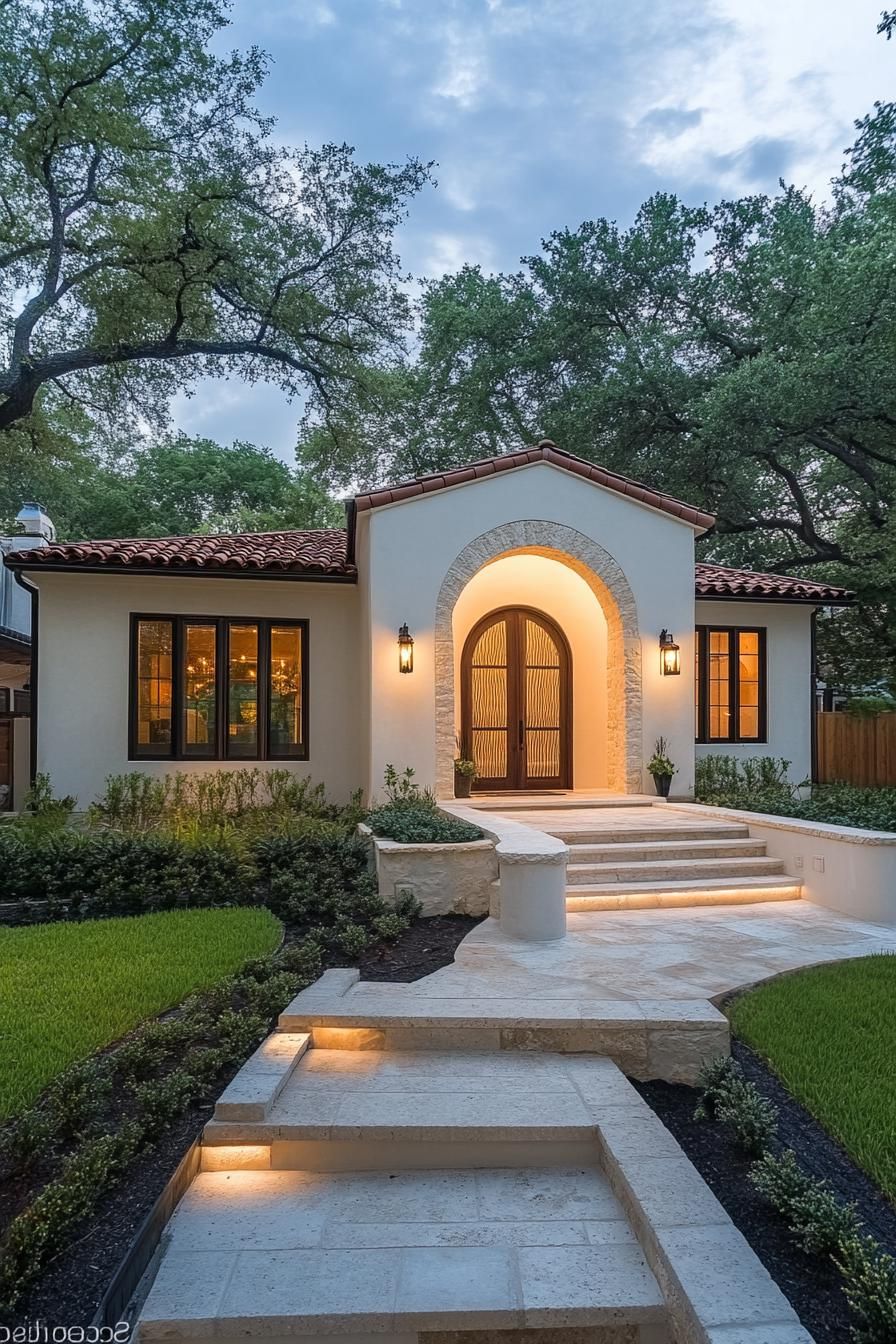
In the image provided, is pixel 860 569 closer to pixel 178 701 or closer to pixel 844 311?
pixel 844 311

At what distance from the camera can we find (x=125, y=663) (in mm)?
10758

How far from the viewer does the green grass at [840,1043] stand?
3215mm

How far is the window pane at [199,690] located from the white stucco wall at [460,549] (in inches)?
112

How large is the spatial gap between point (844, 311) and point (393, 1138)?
16600 millimetres

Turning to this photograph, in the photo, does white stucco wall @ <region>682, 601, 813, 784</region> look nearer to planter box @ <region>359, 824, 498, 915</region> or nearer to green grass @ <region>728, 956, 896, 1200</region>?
planter box @ <region>359, 824, 498, 915</region>

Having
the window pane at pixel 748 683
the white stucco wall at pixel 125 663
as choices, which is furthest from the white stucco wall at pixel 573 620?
the window pane at pixel 748 683

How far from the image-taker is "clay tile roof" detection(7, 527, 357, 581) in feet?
33.4

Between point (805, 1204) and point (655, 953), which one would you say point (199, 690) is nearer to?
point (655, 953)

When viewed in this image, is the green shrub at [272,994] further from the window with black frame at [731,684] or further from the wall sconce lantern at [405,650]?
the window with black frame at [731,684]

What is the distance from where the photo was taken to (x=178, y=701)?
429 inches

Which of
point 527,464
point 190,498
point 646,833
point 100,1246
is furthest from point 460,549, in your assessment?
point 190,498

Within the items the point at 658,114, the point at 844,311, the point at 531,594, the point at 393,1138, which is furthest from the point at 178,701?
the point at 658,114

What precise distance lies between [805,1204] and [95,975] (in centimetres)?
454

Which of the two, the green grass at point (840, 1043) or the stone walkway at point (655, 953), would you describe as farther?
the stone walkway at point (655, 953)
